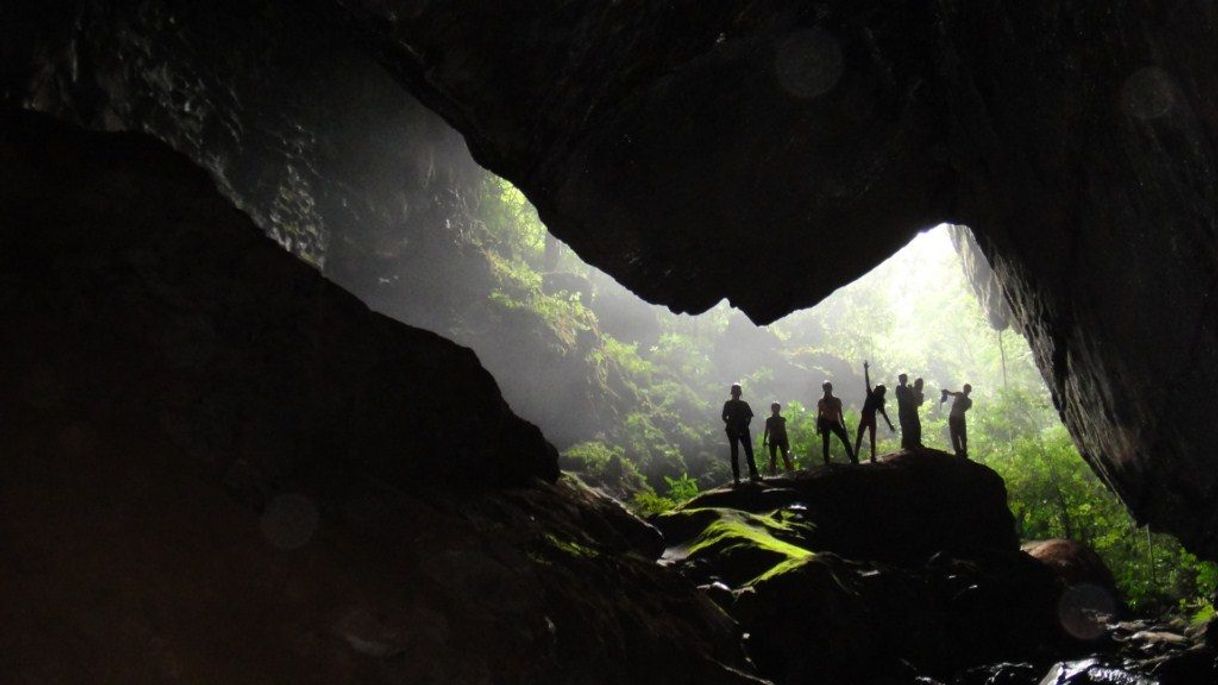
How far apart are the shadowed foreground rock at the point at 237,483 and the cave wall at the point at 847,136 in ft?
6.47

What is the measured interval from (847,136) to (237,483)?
8773 mm

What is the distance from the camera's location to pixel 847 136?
10023 millimetres

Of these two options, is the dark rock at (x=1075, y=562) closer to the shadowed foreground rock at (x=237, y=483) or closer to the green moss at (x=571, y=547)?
the shadowed foreground rock at (x=237, y=483)

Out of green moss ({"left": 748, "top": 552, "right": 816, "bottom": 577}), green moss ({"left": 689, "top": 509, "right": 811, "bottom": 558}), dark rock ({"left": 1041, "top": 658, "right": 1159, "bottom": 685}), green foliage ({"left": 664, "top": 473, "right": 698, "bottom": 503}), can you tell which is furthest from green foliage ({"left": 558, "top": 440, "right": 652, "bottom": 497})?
dark rock ({"left": 1041, "top": 658, "right": 1159, "bottom": 685})

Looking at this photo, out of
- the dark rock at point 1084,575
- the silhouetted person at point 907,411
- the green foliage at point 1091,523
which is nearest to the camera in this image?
the dark rock at point 1084,575

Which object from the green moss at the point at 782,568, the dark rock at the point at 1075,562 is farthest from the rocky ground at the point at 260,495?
the dark rock at the point at 1075,562

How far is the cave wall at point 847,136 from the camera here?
229 inches

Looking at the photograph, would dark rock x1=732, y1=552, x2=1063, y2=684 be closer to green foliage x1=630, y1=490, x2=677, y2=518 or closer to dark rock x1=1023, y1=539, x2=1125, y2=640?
dark rock x1=1023, y1=539, x2=1125, y2=640

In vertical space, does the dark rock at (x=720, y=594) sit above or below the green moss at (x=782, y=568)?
below

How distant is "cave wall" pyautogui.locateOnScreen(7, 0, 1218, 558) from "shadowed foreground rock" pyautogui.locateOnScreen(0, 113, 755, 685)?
77.6 inches

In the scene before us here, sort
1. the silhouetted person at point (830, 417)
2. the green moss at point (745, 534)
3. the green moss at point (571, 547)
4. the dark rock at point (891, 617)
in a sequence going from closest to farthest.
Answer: the green moss at point (571, 547) < the dark rock at point (891, 617) < the green moss at point (745, 534) < the silhouetted person at point (830, 417)

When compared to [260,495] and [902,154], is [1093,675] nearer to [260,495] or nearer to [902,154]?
[902,154]

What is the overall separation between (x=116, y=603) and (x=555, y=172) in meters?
7.01

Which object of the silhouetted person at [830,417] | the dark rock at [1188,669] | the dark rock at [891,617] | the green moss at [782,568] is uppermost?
the silhouetted person at [830,417]
